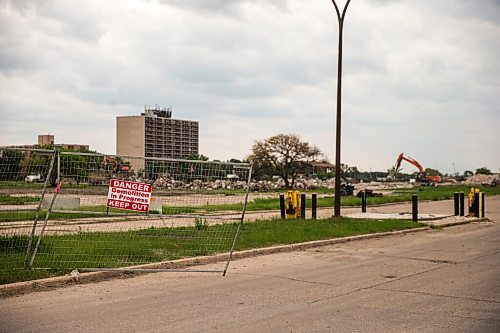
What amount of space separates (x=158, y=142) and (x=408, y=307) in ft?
104

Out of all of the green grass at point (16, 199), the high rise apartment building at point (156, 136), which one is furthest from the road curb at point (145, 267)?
the high rise apartment building at point (156, 136)

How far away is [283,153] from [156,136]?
44.1 meters

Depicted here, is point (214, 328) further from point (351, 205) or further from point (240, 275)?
point (351, 205)

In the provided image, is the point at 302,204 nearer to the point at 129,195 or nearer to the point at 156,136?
the point at 129,195

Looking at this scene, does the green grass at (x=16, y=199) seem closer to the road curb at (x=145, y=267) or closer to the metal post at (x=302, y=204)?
the road curb at (x=145, y=267)

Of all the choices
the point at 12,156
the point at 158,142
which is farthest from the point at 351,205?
the point at 12,156

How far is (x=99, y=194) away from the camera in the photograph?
408 inches

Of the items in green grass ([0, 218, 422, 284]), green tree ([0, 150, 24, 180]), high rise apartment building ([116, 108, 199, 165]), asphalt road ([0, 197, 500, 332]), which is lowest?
asphalt road ([0, 197, 500, 332])

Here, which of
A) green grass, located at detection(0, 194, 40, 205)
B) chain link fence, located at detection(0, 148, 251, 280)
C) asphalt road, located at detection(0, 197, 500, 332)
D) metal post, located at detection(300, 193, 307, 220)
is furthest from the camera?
metal post, located at detection(300, 193, 307, 220)

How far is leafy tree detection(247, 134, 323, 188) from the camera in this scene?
7994 centimetres

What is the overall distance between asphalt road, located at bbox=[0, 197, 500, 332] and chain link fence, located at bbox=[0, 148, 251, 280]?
1071 mm

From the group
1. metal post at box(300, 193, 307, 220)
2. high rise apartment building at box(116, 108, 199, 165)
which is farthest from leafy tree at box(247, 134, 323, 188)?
metal post at box(300, 193, 307, 220)

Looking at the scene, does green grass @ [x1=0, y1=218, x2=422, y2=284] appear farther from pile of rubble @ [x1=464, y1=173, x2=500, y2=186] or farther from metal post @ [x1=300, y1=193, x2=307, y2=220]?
pile of rubble @ [x1=464, y1=173, x2=500, y2=186]

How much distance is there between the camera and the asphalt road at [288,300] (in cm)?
705
